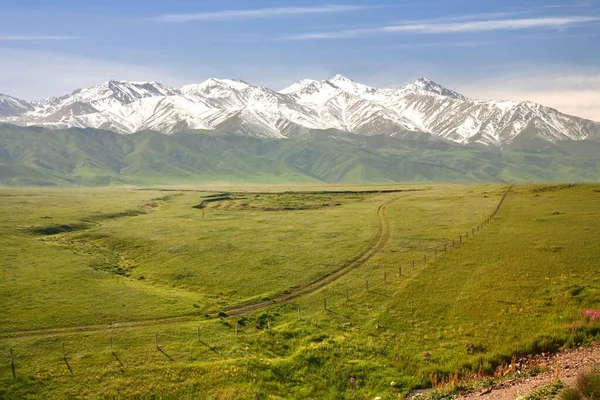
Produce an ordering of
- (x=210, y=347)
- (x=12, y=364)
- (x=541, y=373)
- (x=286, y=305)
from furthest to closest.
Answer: (x=286, y=305)
(x=210, y=347)
(x=12, y=364)
(x=541, y=373)

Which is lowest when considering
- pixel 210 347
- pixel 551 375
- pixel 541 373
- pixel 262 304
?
pixel 210 347

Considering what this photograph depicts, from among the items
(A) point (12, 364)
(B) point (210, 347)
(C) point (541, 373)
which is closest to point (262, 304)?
(B) point (210, 347)

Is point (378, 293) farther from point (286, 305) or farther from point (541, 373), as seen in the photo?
point (541, 373)

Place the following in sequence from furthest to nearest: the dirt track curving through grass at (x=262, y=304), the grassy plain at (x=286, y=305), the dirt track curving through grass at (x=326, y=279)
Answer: the dirt track curving through grass at (x=326, y=279) → the dirt track curving through grass at (x=262, y=304) → the grassy plain at (x=286, y=305)

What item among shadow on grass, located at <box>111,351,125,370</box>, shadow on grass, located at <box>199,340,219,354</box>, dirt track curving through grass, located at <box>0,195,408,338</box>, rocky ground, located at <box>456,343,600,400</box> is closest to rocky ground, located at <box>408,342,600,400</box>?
rocky ground, located at <box>456,343,600,400</box>

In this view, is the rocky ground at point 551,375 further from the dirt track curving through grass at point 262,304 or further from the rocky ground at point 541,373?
the dirt track curving through grass at point 262,304

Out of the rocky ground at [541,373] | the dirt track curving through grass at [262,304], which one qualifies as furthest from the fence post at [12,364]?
the rocky ground at [541,373]

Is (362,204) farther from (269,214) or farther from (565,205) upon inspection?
(565,205)

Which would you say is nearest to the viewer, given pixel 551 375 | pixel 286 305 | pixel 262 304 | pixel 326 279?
pixel 551 375

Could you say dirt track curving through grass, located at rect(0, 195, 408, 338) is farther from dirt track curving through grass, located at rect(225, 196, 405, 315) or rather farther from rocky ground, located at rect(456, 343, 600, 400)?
rocky ground, located at rect(456, 343, 600, 400)

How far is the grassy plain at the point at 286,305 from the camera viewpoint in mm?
45812

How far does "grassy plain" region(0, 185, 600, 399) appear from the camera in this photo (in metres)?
45.8

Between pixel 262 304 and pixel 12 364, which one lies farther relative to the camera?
pixel 262 304

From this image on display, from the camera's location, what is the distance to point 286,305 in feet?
212
